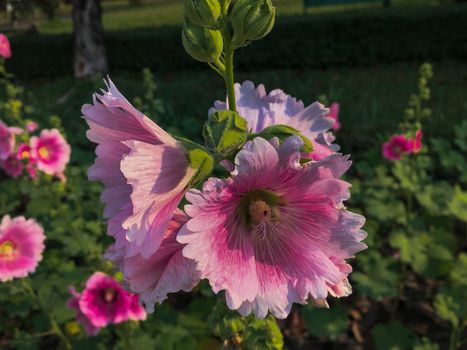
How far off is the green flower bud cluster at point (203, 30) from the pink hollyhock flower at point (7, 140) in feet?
5.86

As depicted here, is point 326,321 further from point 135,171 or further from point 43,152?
point 135,171

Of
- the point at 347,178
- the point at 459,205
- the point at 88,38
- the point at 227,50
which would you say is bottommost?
the point at 88,38

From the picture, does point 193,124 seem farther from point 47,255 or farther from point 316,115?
point 316,115

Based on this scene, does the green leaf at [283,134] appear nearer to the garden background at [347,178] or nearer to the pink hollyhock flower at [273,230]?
the pink hollyhock flower at [273,230]

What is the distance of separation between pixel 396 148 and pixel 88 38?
6.07m

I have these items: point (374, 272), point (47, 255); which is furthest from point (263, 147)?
point (47, 255)

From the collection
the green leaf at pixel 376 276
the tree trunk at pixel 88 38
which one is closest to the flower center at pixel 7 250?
the green leaf at pixel 376 276

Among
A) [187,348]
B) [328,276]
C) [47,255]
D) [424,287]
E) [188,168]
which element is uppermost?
[188,168]

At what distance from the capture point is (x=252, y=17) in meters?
0.72

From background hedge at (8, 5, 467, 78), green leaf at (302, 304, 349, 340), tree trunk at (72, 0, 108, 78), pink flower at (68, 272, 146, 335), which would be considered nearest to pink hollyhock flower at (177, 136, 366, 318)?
pink flower at (68, 272, 146, 335)

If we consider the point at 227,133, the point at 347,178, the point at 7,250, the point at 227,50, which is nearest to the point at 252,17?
the point at 227,50

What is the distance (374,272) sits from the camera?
2.30 metres

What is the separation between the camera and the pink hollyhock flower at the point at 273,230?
641mm

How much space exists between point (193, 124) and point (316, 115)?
3105 millimetres
